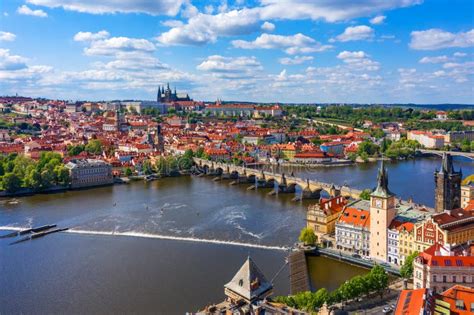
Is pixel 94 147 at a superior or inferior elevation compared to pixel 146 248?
superior

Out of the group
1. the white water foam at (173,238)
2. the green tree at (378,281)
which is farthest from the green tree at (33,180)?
the green tree at (378,281)

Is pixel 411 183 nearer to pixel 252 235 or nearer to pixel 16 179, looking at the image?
pixel 252 235

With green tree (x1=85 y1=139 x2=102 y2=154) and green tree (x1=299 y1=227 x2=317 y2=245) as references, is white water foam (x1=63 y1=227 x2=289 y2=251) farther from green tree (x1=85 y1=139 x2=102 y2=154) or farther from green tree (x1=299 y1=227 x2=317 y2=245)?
green tree (x1=85 y1=139 x2=102 y2=154)

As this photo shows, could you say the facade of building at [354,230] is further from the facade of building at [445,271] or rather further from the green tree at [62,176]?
the green tree at [62,176]

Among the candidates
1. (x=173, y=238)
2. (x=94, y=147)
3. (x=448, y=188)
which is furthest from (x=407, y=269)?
(x=94, y=147)

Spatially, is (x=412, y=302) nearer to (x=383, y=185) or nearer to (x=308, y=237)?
(x=383, y=185)

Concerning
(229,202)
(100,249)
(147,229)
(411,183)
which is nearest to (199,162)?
(229,202)
